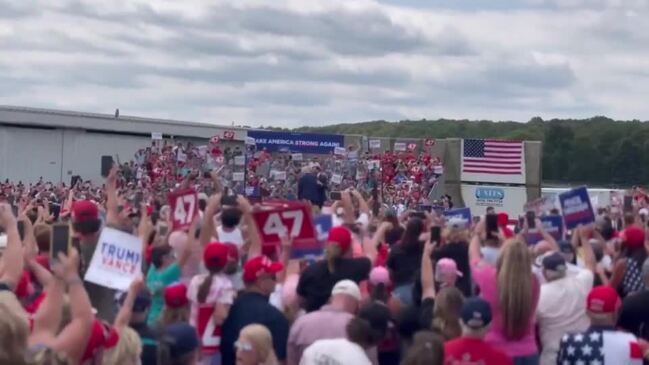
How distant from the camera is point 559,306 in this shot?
9.38 m

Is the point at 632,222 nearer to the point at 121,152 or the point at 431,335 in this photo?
the point at 431,335

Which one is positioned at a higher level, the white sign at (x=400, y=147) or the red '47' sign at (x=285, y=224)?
the white sign at (x=400, y=147)

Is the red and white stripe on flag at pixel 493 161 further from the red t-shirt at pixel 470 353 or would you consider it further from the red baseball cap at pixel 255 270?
the red t-shirt at pixel 470 353

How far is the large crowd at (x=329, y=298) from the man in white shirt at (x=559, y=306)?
0.01 metres

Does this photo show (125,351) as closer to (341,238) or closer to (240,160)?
(341,238)

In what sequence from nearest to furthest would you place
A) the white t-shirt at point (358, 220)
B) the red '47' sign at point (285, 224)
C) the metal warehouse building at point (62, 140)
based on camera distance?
the red '47' sign at point (285, 224), the white t-shirt at point (358, 220), the metal warehouse building at point (62, 140)

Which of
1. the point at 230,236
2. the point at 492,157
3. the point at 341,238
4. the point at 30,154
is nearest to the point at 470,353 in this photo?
the point at 341,238

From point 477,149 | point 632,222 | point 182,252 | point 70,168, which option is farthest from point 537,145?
point 182,252

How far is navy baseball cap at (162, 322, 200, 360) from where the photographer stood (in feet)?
24.1

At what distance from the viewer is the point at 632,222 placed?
1320 centimetres

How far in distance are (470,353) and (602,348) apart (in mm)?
1129

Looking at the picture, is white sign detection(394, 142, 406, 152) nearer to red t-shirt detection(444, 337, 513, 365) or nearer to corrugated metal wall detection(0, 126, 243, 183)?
corrugated metal wall detection(0, 126, 243, 183)

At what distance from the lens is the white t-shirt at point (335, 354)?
7637mm

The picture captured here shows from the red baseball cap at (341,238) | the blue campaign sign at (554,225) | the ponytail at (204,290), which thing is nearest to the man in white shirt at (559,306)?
the red baseball cap at (341,238)
